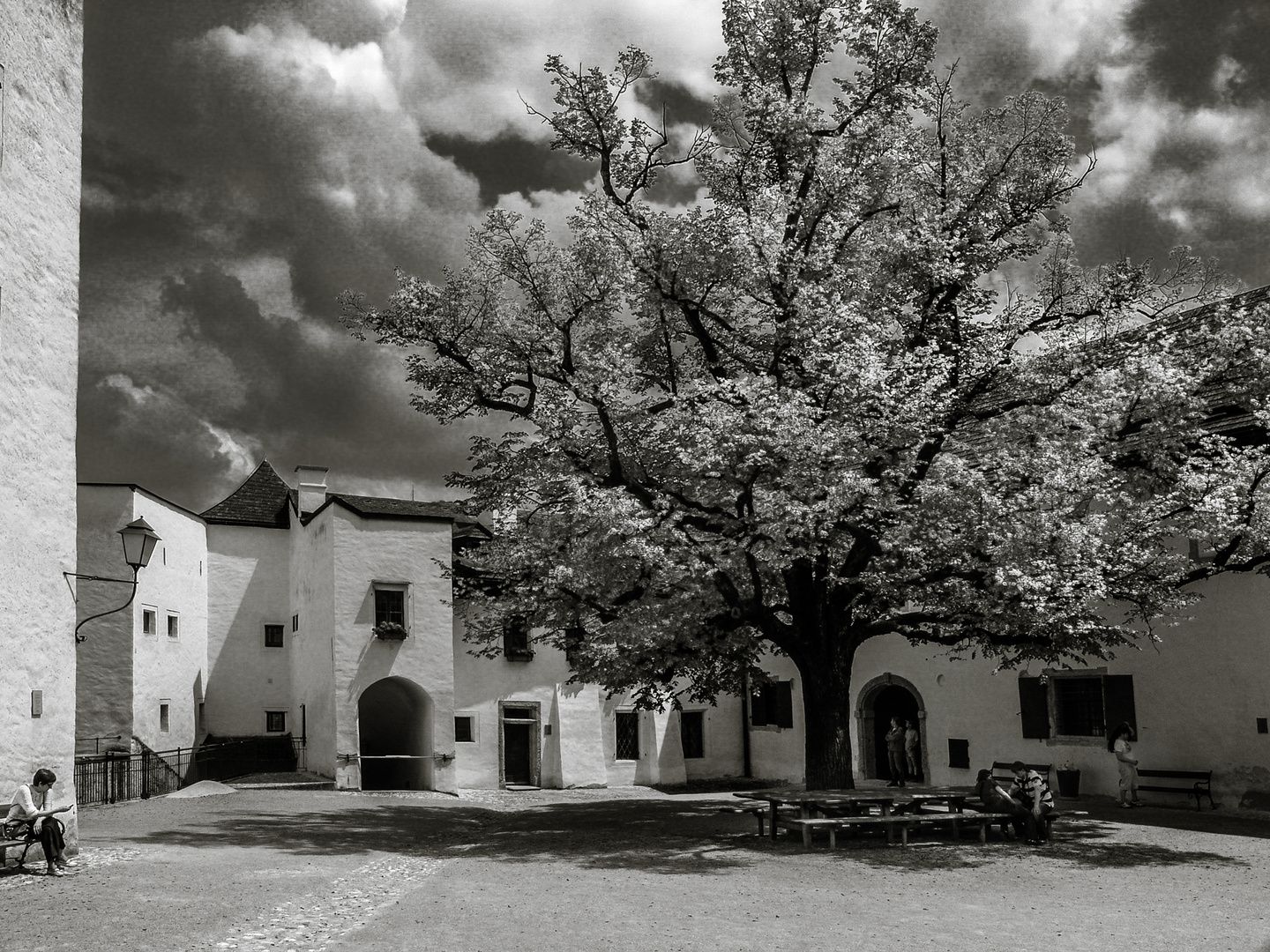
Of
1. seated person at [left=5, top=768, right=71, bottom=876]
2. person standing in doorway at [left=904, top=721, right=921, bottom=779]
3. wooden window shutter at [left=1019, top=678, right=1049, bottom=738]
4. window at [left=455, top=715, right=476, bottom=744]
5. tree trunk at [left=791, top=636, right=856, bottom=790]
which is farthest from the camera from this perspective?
window at [left=455, top=715, right=476, bottom=744]

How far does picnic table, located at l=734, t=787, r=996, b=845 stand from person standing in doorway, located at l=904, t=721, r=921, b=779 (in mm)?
8701

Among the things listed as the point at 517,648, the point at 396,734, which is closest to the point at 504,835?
the point at 517,648

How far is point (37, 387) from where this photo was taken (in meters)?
14.0

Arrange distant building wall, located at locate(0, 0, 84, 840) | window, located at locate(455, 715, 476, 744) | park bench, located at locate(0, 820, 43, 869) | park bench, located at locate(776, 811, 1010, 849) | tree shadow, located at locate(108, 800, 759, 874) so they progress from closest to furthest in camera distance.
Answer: park bench, located at locate(0, 820, 43, 869)
distant building wall, located at locate(0, 0, 84, 840)
tree shadow, located at locate(108, 800, 759, 874)
park bench, located at locate(776, 811, 1010, 849)
window, located at locate(455, 715, 476, 744)

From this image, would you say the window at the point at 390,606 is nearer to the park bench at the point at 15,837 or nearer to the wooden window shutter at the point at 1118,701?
the wooden window shutter at the point at 1118,701

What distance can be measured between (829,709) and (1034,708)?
7.45m

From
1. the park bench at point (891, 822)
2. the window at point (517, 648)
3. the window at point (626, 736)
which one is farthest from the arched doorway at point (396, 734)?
the park bench at point (891, 822)

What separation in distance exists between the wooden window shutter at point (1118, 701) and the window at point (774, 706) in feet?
32.7

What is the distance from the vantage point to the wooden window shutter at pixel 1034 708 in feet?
75.7

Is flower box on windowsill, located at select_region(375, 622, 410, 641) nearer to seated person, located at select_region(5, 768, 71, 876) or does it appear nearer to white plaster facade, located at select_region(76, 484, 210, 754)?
white plaster facade, located at select_region(76, 484, 210, 754)

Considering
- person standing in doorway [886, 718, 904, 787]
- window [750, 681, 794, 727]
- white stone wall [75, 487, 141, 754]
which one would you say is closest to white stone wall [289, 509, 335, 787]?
white stone wall [75, 487, 141, 754]

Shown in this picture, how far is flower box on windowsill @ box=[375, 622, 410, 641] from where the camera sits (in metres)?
30.4

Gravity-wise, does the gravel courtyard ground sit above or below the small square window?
below

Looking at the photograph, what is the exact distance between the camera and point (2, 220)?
1352cm
